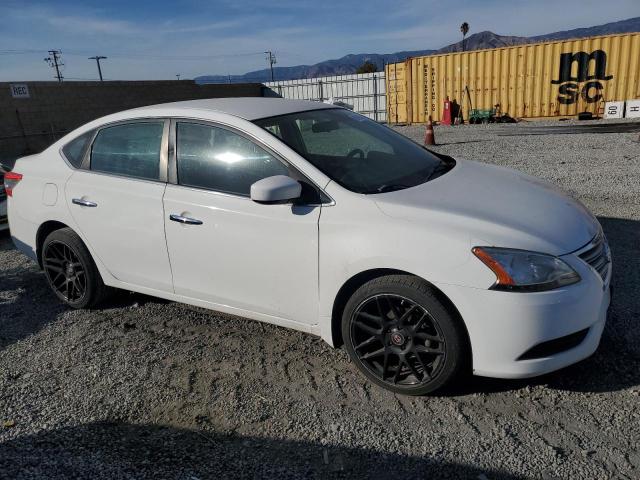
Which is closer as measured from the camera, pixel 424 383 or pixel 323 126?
pixel 424 383

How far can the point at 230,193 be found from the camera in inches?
130

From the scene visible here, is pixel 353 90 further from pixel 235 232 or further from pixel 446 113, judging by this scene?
pixel 235 232

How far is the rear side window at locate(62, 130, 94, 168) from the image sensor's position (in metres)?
4.17

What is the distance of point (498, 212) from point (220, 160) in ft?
5.84

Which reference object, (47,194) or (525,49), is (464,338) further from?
(525,49)

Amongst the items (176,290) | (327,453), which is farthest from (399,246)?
(176,290)

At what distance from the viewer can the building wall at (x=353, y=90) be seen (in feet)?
84.8

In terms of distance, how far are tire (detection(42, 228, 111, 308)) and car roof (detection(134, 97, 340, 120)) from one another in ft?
3.99

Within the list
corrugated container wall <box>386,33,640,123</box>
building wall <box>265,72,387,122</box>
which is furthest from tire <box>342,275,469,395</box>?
building wall <box>265,72,387,122</box>

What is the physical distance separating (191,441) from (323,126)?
2.34 meters


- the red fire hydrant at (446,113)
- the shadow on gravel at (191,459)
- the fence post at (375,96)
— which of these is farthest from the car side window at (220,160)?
the fence post at (375,96)

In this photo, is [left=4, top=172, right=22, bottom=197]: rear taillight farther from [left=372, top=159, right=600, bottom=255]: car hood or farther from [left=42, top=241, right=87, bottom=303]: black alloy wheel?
[left=372, top=159, right=600, bottom=255]: car hood

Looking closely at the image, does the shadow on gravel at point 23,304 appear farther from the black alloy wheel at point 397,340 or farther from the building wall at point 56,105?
the building wall at point 56,105

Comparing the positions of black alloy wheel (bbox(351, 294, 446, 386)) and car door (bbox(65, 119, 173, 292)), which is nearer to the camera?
black alloy wheel (bbox(351, 294, 446, 386))
